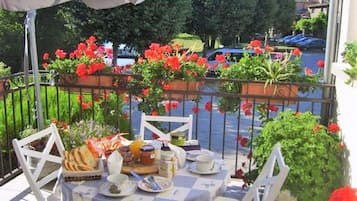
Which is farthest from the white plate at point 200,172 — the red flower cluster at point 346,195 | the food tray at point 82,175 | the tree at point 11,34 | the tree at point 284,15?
the tree at point 284,15

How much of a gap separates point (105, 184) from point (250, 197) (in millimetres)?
722

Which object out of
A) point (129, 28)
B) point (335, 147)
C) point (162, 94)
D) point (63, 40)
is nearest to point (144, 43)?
point (129, 28)

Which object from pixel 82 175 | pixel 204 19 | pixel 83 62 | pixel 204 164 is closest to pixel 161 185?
pixel 204 164

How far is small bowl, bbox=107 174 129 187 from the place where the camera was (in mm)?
1816

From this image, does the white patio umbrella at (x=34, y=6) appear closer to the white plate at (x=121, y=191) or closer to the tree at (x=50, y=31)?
the white plate at (x=121, y=191)

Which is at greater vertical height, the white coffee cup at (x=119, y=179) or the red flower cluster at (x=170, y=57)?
the red flower cluster at (x=170, y=57)

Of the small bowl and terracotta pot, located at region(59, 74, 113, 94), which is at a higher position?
terracotta pot, located at region(59, 74, 113, 94)

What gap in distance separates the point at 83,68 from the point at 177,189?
6.25ft

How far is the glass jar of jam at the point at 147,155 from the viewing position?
2.06 m

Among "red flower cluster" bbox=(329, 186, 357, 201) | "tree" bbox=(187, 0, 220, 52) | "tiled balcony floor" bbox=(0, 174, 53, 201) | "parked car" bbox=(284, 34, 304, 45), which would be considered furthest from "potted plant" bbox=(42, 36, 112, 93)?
"parked car" bbox=(284, 34, 304, 45)

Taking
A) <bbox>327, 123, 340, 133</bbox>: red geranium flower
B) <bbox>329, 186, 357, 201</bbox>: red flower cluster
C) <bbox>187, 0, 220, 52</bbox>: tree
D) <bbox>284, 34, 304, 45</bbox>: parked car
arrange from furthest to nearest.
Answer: <bbox>284, 34, 304, 45</bbox>: parked car → <bbox>187, 0, 220, 52</bbox>: tree → <bbox>327, 123, 340, 133</bbox>: red geranium flower → <bbox>329, 186, 357, 201</bbox>: red flower cluster

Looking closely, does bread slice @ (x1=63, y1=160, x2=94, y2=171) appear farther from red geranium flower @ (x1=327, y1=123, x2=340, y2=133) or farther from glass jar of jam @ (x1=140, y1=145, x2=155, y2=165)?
red geranium flower @ (x1=327, y1=123, x2=340, y2=133)

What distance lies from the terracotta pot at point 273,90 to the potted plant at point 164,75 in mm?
437

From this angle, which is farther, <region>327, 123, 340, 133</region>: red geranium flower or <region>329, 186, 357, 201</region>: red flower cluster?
<region>327, 123, 340, 133</region>: red geranium flower
